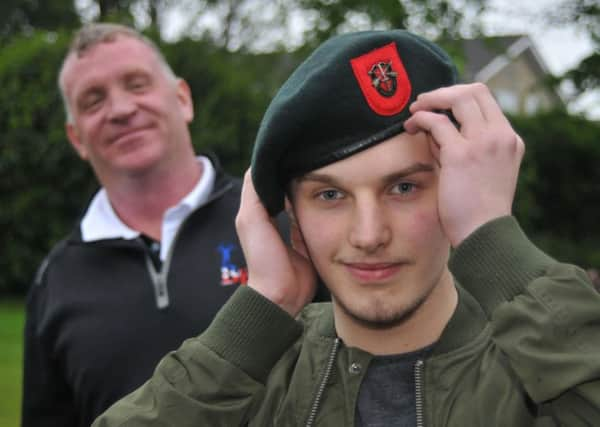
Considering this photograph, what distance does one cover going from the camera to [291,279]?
2.16 meters

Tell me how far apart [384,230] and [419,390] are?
0.39 meters

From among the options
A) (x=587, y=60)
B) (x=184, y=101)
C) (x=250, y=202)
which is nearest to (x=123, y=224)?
(x=184, y=101)

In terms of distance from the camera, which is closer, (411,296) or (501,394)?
(501,394)

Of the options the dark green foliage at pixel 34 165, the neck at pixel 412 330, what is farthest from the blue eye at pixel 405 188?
the dark green foliage at pixel 34 165

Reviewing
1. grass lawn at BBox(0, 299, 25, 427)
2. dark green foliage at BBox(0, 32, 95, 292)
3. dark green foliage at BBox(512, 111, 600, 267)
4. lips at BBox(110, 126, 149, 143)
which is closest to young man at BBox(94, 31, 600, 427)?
lips at BBox(110, 126, 149, 143)

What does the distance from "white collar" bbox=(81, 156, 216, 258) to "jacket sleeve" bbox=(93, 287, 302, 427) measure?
4.28ft

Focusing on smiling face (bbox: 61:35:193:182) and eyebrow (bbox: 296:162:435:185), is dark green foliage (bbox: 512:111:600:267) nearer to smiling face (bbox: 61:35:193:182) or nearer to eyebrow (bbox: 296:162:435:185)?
smiling face (bbox: 61:35:193:182)

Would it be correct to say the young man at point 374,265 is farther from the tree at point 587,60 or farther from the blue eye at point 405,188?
the tree at point 587,60

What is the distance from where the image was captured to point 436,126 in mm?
1882

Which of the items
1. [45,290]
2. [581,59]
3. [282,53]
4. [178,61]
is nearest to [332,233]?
[45,290]

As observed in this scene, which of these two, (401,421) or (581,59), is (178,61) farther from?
(401,421)

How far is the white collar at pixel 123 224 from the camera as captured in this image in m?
3.37

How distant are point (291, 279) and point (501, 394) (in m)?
0.61

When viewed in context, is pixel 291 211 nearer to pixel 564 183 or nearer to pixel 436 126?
pixel 436 126
